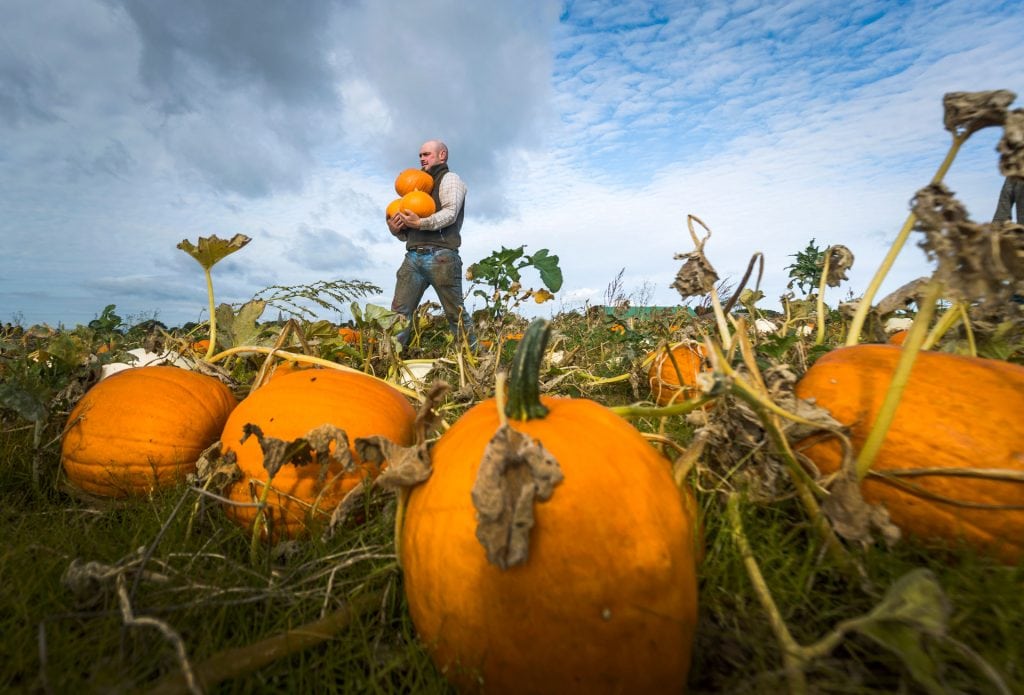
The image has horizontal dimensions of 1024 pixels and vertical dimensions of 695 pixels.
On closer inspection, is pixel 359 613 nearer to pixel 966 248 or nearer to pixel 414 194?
pixel 966 248

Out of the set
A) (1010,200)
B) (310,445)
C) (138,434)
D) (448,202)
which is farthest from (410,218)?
(1010,200)

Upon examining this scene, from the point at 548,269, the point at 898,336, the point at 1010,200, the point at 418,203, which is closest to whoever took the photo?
the point at 898,336

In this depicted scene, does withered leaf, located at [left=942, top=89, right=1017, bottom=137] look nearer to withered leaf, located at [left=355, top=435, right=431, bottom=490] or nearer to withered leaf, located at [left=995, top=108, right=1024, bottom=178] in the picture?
withered leaf, located at [left=995, top=108, right=1024, bottom=178]

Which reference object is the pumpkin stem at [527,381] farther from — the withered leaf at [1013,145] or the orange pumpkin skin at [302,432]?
the withered leaf at [1013,145]

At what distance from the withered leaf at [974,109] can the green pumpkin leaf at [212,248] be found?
267cm

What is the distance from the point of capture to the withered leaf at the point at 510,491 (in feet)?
3.36

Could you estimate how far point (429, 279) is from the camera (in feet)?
24.3

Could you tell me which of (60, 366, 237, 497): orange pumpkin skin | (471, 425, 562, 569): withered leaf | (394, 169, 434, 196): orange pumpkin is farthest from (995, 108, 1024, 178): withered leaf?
(394, 169, 434, 196): orange pumpkin

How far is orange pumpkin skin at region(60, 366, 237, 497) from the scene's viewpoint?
221 cm

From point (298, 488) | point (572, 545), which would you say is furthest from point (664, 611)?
point (298, 488)

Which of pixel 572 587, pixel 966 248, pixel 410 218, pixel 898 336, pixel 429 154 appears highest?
pixel 429 154

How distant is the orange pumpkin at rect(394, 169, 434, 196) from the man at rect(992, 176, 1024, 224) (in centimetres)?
751

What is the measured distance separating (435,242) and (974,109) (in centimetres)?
634

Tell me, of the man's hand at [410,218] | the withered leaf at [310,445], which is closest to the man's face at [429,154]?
the man's hand at [410,218]
